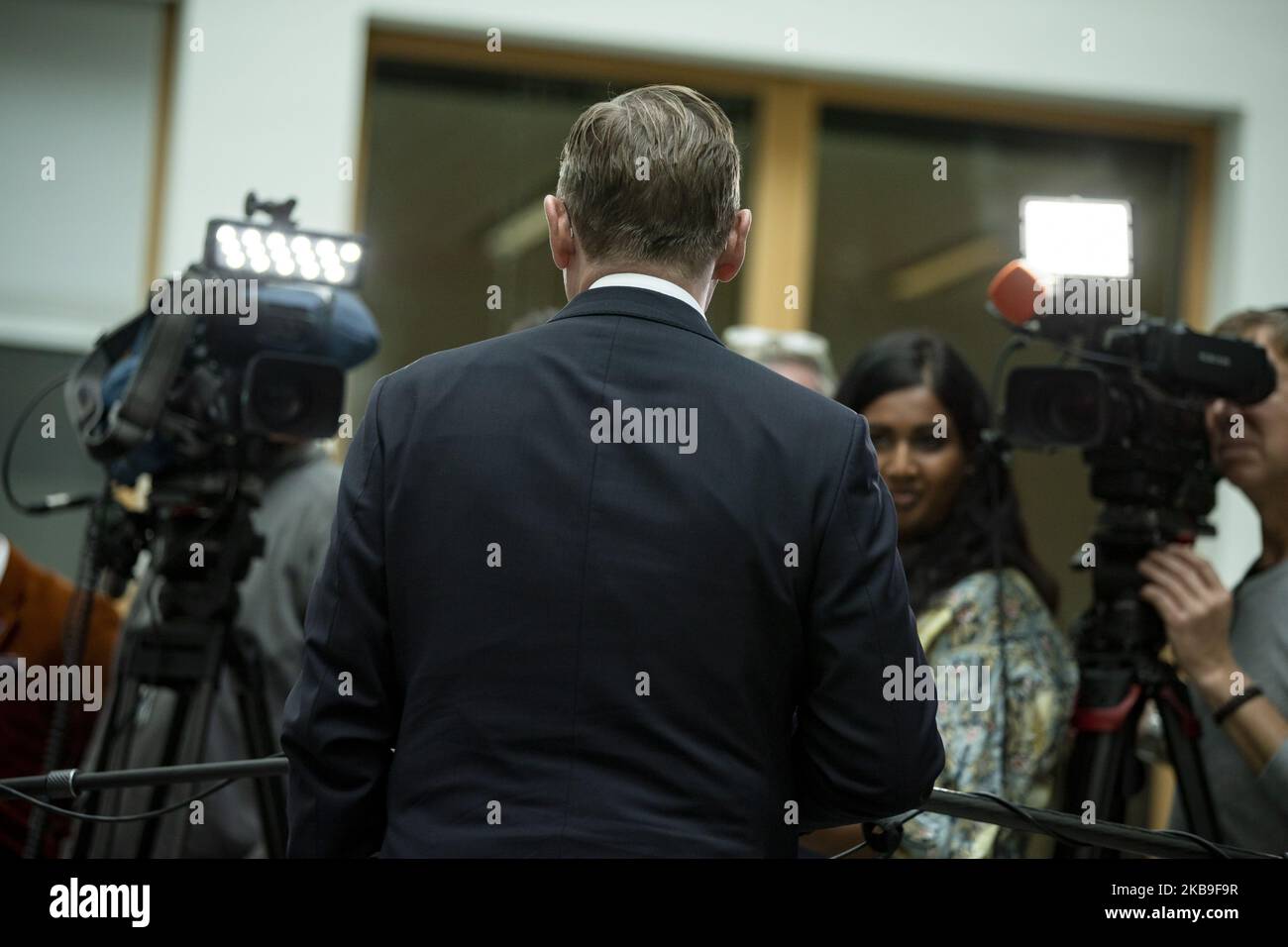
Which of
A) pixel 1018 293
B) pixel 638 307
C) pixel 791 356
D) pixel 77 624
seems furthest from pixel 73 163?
pixel 638 307

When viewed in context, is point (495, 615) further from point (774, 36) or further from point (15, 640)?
point (774, 36)

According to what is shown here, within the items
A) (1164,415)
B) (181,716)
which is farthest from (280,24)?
(1164,415)

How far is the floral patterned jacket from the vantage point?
6.39 feet

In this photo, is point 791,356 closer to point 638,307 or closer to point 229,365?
point 229,365

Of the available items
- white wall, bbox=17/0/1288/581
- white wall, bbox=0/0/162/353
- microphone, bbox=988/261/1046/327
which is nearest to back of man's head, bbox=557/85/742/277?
microphone, bbox=988/261/1046/327

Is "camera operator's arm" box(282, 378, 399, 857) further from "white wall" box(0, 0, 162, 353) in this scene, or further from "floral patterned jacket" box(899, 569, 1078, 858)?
"white wall" box(0, 0, 162, 353)

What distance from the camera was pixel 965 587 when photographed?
81.8 inches

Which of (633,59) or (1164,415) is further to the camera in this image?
(633,59)

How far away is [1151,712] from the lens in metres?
2.26

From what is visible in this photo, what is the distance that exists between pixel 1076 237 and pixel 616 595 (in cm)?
116

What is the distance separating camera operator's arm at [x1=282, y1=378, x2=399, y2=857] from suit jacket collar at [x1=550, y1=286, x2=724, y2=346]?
186mm

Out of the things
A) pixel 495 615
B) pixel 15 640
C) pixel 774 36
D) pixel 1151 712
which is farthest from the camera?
pixel 774 36
